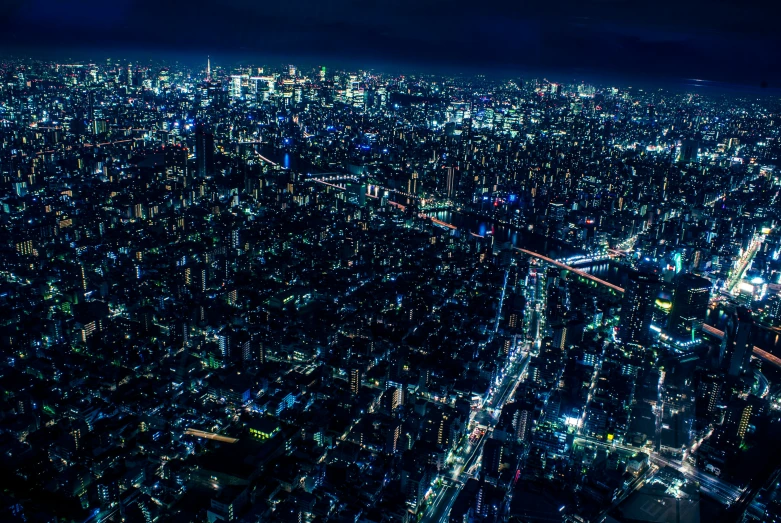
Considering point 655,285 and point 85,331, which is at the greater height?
point 655,285

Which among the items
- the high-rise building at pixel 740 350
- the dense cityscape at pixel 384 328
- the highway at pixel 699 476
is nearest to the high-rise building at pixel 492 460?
the dense cityscape at pixel 384 328

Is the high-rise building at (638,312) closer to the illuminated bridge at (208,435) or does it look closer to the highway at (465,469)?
the highway at (465,469)

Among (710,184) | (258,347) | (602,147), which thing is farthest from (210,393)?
(602,147)

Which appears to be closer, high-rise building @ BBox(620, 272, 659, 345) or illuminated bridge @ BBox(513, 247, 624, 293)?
high-rise building @ BBox(620, 272, 659, 345)

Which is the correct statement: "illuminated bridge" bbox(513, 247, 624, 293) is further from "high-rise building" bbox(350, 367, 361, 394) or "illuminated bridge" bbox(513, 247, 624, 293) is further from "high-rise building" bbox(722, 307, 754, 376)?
"high-rise building" bbox(350, 367, 361, 394)

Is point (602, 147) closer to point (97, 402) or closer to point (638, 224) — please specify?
point (638, 224)

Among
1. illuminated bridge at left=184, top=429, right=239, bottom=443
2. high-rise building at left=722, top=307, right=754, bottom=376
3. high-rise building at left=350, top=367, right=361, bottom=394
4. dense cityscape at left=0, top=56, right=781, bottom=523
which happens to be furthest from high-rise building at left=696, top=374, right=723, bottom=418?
illuminated bridge at left=184, top=429, right=239, bottom=443
